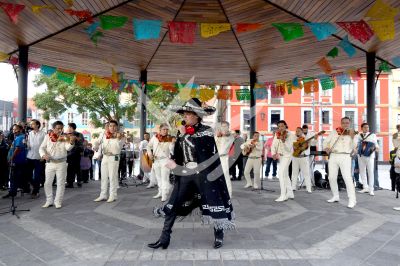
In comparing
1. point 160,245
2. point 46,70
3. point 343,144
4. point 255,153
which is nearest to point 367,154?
point 343,144

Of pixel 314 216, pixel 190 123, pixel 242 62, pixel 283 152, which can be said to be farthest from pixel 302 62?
pixel 190 123

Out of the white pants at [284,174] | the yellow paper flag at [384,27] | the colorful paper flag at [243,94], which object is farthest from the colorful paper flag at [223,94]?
the yellow paper flag at [384,27]

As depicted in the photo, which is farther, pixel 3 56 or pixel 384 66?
pixel 384 66

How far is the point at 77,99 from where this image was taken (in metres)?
26.4

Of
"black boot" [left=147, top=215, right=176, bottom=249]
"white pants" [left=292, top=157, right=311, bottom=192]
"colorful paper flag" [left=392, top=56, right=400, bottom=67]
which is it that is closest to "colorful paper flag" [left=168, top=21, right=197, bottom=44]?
"black boot" [left=147, top=215, right=176, bottom=249]

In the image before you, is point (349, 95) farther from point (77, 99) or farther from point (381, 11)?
point (381, 11)

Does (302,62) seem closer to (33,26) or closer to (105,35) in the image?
(105,35)

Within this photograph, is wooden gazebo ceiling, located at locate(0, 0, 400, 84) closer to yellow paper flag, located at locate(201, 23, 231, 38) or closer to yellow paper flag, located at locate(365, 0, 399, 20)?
yellow paper flag, located at locate(365, 0, 399, 20)

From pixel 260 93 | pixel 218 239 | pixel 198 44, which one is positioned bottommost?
pixel 218 239

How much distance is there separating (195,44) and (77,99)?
19.2 metres

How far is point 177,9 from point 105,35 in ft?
7.89

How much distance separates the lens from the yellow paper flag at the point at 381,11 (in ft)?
20.7

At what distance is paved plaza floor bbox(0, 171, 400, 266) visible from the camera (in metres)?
4.04

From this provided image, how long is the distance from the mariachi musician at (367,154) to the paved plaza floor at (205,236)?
4.89ft
